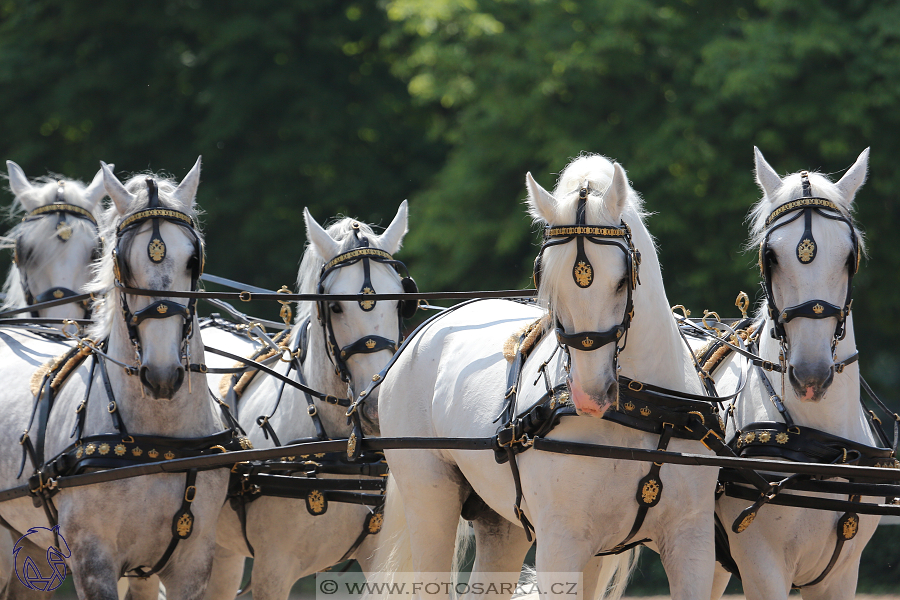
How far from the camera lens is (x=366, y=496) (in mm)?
4793

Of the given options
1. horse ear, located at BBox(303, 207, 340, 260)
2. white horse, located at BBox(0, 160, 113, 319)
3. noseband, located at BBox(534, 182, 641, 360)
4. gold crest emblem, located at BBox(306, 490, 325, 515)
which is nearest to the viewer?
noseband, located at BBox(534, 182, 641, 360)

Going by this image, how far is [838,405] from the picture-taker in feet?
12.5

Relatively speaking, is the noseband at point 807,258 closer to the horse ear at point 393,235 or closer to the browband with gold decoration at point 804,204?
the browband with gold decoration at point 804,204

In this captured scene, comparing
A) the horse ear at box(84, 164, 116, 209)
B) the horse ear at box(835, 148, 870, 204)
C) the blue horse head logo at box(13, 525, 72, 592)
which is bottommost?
the blue horse head logo at box(13, 525, 72, 592)

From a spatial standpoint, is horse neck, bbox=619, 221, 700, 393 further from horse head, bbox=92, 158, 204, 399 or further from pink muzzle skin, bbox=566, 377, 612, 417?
horse head, bbox=92, 158, 204, 399

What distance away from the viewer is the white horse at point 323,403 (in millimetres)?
4801

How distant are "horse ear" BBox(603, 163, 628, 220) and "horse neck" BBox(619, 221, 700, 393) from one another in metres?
0.19

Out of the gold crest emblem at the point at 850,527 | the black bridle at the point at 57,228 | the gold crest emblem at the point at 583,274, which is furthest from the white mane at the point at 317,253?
the gold crest emblem at the point at 850,527

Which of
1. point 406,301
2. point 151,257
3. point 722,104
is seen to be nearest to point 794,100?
point 722,104

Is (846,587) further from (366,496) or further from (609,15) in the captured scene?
(609,15)

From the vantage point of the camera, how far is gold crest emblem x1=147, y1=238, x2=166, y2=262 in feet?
13.4

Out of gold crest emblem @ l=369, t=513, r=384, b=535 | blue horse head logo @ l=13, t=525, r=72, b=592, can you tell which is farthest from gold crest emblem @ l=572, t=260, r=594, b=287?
blue horse head logo @ l=13, t=525, r=72, b=592

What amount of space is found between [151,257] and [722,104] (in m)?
6.39

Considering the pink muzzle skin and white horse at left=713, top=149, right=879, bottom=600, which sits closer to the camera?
the pink muzzle skin
